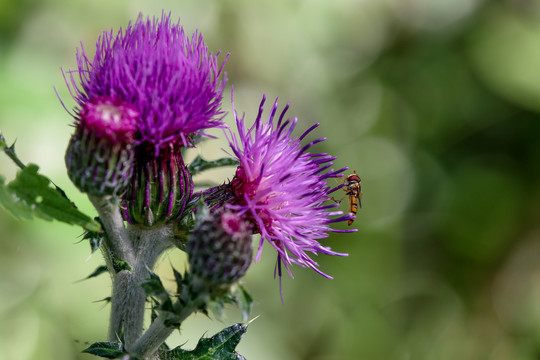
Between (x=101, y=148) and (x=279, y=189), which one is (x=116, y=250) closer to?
(x=101, y=148)

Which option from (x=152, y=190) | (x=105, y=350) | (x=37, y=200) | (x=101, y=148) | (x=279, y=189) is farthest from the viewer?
(x=279, y=189)

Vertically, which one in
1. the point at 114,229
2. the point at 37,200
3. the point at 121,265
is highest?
the point at 37,200

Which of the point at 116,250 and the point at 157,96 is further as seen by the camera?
the point at 116,250

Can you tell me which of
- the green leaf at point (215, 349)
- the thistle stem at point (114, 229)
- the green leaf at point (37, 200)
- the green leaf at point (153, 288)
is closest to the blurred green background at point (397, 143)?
the green leaf at point (215, 349)

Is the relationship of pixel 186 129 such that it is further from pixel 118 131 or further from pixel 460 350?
pixel 460 350

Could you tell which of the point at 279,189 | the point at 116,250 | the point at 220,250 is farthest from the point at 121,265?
the point at 279,189

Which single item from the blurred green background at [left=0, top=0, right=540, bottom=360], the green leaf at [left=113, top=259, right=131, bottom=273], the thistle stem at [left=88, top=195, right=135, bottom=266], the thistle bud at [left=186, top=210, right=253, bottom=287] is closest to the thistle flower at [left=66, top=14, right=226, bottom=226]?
the thistle stem at [left=88, top=195, right=135, bottom=266]

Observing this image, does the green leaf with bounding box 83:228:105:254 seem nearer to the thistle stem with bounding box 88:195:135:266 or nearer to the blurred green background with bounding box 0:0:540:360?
the thistle stem with bounding box 88:195:135:266
